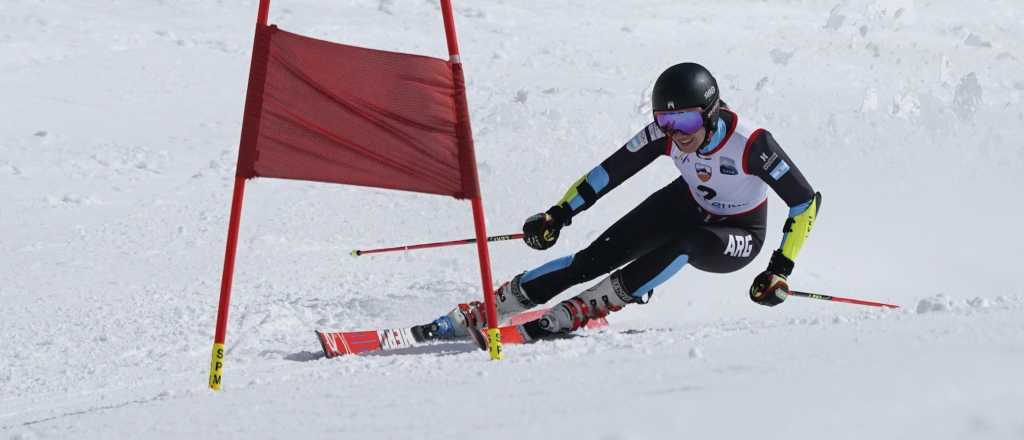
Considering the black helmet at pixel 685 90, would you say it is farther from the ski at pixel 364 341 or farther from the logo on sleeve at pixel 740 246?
the ski at pixel 364 341

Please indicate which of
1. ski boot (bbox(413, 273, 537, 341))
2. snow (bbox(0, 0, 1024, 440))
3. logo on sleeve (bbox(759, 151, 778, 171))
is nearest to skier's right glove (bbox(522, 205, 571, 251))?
ski boot (bbox(413, 273, 537, 341))

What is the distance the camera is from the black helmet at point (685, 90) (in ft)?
17.3

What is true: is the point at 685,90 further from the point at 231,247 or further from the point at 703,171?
the point at 231,247

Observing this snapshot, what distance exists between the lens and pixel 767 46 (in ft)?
56.7

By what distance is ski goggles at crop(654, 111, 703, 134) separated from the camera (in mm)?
5352

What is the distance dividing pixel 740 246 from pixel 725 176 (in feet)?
1.28

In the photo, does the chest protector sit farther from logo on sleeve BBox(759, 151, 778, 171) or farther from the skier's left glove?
the skier's left glove

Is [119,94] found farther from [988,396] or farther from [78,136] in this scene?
[988,396]

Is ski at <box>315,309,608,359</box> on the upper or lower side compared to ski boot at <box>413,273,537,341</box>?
lower

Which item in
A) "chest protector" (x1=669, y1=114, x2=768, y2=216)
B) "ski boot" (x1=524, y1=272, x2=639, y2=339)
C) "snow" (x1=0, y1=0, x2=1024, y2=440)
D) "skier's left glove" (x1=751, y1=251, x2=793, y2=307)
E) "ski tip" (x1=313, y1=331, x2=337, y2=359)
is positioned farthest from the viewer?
"ski boot" (x1=524, y1=272, x2=639, y2=339)

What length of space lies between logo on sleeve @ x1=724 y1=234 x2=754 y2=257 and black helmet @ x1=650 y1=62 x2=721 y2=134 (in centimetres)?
78

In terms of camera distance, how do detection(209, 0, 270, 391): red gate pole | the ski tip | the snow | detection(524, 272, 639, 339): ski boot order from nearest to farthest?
the snow < detection(209, 0, 270, 391): red gate pole < the ski tip < detection(524, 272, 639, 339): ski boot

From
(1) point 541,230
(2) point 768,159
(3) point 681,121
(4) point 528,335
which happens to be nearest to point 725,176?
(2) point 768,159

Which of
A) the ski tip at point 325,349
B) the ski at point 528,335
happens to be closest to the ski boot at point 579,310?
the ski at point 528,335
